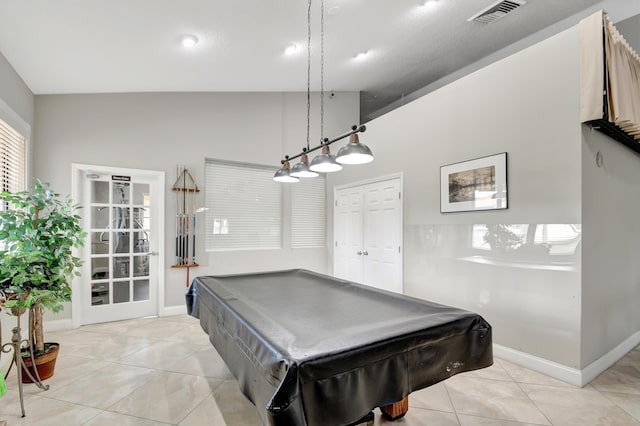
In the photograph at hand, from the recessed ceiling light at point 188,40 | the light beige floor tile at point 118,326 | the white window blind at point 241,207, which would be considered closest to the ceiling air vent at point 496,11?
the recessed ceiling light at point 188,40

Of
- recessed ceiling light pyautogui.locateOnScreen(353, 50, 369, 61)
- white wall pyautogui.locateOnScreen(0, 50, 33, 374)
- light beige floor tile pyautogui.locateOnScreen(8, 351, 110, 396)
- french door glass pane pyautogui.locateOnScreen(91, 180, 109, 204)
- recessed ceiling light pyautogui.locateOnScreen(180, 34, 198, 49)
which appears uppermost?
recessed ceiling light pyautogui.locateOnScreen(353, 50, 369, 61)

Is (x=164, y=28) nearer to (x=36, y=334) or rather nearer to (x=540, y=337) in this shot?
(x=36, y=334)


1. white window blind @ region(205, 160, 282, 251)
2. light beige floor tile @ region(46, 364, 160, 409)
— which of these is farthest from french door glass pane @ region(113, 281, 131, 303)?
light beige floor tile @ region(46, 364, 160, 409)

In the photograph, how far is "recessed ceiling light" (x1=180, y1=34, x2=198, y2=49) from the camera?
2841 mm

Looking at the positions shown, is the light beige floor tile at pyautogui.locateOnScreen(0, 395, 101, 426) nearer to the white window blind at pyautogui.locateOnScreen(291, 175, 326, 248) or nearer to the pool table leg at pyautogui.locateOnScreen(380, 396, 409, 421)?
the pool table leg at pyautogui.locateOnScreen(380, 396, 409, 421)

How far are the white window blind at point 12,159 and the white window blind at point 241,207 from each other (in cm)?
197

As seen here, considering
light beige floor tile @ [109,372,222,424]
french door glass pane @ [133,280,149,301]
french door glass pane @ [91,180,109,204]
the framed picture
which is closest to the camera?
light beige floor tile @ [109,372,222,424]

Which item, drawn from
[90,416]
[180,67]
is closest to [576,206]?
[90,416]

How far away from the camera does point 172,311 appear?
429cm

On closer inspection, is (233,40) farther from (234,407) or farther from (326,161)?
(234,407)

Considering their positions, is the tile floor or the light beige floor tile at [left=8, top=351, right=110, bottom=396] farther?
the light beige floor tile at [left=8, top=351, right=110, bottom=396]

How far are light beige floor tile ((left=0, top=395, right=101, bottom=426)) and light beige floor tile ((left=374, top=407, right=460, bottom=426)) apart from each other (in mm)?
1902

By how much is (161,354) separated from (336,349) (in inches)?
99.3

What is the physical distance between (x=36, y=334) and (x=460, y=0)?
4.82m
